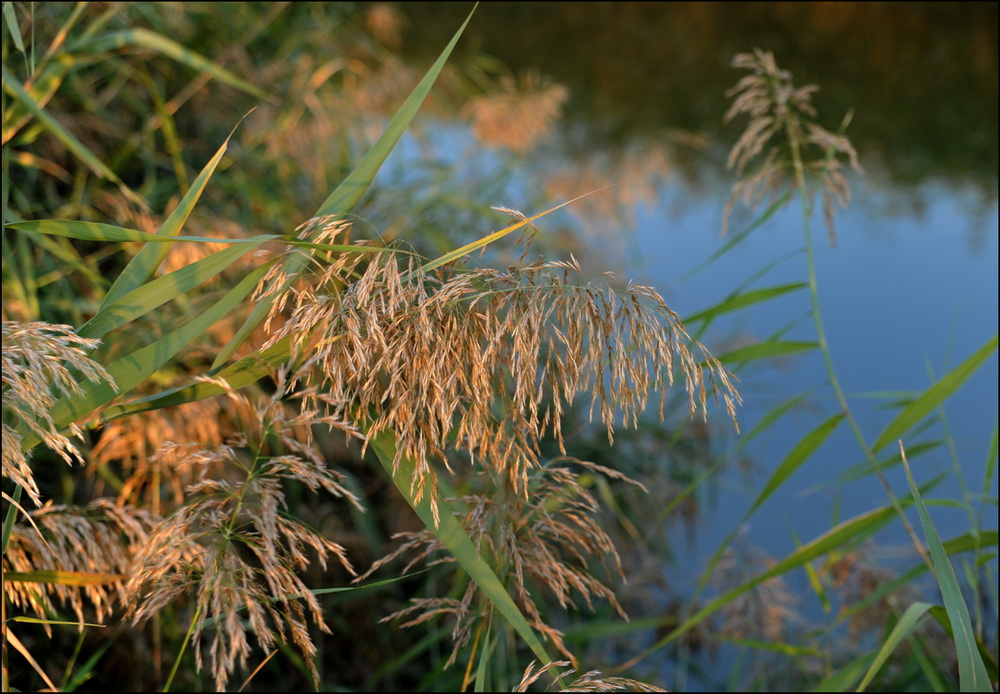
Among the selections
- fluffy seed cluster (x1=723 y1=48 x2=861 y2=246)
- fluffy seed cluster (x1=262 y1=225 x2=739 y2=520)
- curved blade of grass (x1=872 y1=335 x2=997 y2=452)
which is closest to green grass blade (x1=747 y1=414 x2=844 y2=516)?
curved blade of grass (x1=872 y1=335 x2=997 y2=452)

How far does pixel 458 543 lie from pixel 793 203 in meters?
3.20

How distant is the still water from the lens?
256 cm

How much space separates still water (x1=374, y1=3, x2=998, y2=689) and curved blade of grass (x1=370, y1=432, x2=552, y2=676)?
793mm

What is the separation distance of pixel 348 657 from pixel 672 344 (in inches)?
54.4

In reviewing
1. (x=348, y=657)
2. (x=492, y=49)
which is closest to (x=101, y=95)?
(x=348, y=657)

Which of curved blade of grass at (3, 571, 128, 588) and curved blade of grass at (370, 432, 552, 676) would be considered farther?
curved blade of grass at (3, 571, 128, 588)

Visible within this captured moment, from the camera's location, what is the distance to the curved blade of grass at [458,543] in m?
0.76

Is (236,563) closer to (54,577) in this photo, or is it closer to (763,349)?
(54,577)

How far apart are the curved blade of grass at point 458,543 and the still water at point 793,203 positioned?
2.60 ft

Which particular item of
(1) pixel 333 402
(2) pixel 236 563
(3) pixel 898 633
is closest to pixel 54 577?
(2) pixel 236 563

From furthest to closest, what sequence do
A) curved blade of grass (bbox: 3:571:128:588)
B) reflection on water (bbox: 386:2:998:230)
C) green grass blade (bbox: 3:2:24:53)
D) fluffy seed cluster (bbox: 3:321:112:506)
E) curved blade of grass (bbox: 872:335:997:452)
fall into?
reflection on water (bbox: 386:2:998:230)
curved blade of grass (bbox: 872:335:997:452)
green grass blade (bbox: 3:2:24:53)
curved blade of grass (bbox: 3:571:128:588)
fluffy seed cluster (bbox: 3:321:112:506)

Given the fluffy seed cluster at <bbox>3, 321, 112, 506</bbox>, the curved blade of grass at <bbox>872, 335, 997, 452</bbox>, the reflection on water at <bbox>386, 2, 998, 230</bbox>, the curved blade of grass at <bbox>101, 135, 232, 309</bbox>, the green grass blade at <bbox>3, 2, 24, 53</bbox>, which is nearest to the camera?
the fluffy seed cluster at <bbox>3, 321, 112, 506</bbox>

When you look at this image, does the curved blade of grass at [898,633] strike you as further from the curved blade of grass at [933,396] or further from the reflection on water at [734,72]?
the reflection on water at [734,72]

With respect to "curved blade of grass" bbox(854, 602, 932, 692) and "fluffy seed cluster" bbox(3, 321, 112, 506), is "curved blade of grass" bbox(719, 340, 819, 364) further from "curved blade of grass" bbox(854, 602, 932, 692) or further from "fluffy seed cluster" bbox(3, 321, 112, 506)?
"fluffy seed cluster" bbox(3, 321, 112, 506)
